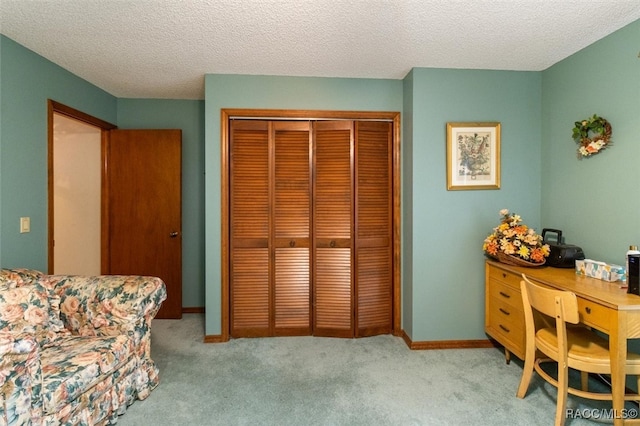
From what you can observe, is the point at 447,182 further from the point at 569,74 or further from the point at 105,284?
the point at 105,284

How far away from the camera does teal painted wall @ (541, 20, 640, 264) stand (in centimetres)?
195

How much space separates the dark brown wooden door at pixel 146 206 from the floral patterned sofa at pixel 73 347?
1.26 m

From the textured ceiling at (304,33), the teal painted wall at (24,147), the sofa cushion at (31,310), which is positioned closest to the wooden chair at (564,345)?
the textured ceiling at (304,33)

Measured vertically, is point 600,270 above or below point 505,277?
above

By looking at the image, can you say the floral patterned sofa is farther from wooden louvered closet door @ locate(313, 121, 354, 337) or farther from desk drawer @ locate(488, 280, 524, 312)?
desk drawer @ locate(488, 280, 524, 312)

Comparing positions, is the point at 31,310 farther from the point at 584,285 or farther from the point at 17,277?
the point at 584,285

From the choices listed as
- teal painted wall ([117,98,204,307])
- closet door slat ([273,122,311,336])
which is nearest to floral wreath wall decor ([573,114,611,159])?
closet door slat ([273,122,311,336])

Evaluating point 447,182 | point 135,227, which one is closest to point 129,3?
point 135,227

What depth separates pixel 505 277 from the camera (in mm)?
2330

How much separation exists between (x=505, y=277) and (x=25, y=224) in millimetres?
3597

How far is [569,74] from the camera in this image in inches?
94.4

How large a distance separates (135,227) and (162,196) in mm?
444

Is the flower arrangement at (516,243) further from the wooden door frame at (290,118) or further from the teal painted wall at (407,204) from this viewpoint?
the wooden door frame at (290,118)

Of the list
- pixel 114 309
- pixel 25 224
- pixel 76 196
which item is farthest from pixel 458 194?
pixel 76 196
